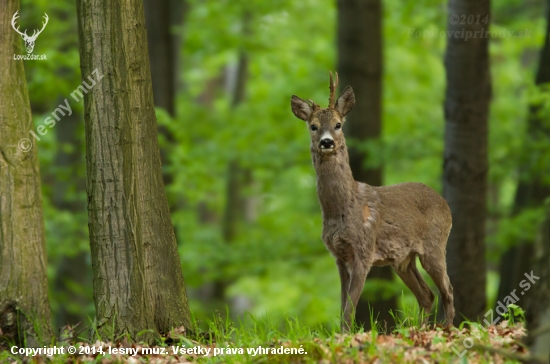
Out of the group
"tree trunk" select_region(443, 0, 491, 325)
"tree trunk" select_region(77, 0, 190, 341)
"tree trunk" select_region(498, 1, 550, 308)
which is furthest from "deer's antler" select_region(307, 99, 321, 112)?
"tree trunk" select_region(498, 1, 550, 308)

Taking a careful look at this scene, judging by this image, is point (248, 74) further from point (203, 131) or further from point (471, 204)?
point (471, 204)

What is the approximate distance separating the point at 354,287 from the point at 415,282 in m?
1.19

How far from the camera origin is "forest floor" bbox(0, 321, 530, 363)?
5.11 metres

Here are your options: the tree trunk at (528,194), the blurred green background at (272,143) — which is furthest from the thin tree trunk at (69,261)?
the tree trunk at (528,194)

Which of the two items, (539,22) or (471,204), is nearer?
(471,204)

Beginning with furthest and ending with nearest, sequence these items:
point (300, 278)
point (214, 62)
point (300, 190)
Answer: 1. point (214, 62)
2. point (300, 278)
3. point (300, 190)

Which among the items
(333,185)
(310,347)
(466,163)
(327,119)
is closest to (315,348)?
(310,347)

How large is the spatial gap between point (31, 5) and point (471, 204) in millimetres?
9398

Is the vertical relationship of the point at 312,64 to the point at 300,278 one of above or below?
above

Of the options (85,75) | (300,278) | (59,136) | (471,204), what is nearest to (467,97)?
(471,204)

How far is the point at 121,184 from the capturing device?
21.0ft

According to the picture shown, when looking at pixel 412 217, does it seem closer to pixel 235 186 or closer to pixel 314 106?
pixel 314 106

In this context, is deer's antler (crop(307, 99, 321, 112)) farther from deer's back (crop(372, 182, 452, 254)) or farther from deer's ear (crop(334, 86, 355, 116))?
deer's back (crop(372, 182, 452, 254))

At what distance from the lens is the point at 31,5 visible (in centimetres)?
1471
